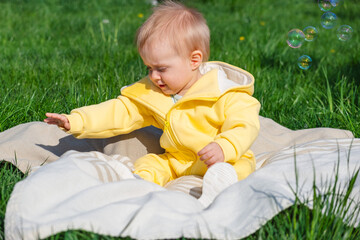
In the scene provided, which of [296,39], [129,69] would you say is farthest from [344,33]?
[129,69]

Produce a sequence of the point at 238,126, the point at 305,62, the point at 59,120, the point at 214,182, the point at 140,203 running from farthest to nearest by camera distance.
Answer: the point at 305,62, the point at 59,120, the point at 238,126, the point at 214,182, the point at 140,203

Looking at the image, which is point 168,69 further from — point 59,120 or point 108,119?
point 59,120

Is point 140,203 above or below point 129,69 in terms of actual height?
above

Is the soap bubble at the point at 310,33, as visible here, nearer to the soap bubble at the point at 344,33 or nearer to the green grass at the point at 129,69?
the soap bubble at the point at 344,33

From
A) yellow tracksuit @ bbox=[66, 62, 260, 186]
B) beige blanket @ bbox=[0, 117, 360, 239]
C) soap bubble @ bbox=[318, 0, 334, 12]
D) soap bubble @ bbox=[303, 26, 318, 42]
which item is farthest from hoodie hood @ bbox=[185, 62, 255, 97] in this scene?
soap bubble @ bbox=[318, 0, 334, 12]

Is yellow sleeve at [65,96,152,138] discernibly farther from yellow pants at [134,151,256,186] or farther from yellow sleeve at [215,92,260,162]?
yellow sleeve at [215,92,260,162]

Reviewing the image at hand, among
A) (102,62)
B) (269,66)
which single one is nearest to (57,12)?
(102,62)

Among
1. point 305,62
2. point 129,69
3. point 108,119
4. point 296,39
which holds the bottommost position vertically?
point 129,69

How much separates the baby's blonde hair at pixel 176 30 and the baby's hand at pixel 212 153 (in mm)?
505

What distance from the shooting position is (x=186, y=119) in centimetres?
234

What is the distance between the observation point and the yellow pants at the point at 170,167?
2260mm

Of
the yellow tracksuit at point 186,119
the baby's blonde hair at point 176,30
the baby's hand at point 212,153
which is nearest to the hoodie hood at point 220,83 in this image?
the yellow tracksuit at point 186,119

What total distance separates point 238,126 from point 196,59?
418mm

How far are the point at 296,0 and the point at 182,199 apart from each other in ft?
23.2
